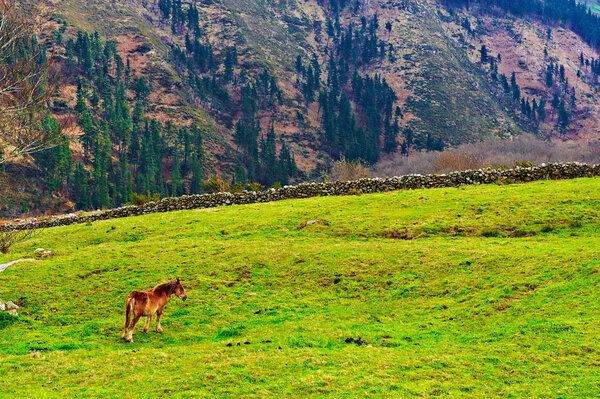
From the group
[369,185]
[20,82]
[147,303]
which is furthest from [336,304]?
[369,185]

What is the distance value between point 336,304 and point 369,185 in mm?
22068

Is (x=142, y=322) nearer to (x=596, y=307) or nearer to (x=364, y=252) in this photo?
(x=364, y=252)

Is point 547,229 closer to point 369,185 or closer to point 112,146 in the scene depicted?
point 369,185

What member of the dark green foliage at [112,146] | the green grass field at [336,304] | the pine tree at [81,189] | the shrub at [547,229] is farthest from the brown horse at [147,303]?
the pine tree at [81,189]

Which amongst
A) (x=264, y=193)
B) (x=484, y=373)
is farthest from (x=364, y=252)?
(x=264, y=193)

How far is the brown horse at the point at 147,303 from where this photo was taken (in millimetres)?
15977

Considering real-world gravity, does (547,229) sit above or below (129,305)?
below

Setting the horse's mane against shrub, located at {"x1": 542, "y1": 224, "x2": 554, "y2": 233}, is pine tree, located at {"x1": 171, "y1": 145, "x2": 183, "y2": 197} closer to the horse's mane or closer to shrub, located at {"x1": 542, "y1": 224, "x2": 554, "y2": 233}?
shrub, located at {"x1": 542, "y1": 224, "x2": 554, "y2": 233}

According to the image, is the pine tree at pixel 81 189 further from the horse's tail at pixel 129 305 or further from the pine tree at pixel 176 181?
the horse's tail at pixel 129 305

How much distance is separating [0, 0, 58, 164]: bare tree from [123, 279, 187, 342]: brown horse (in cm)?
937

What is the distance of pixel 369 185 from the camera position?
40.8m

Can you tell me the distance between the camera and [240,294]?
68.8 ft

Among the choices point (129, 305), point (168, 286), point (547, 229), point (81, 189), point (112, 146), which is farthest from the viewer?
point (112, 146)

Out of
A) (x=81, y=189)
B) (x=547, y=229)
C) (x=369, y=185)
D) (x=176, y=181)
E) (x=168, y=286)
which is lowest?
(x=81, y=189)
